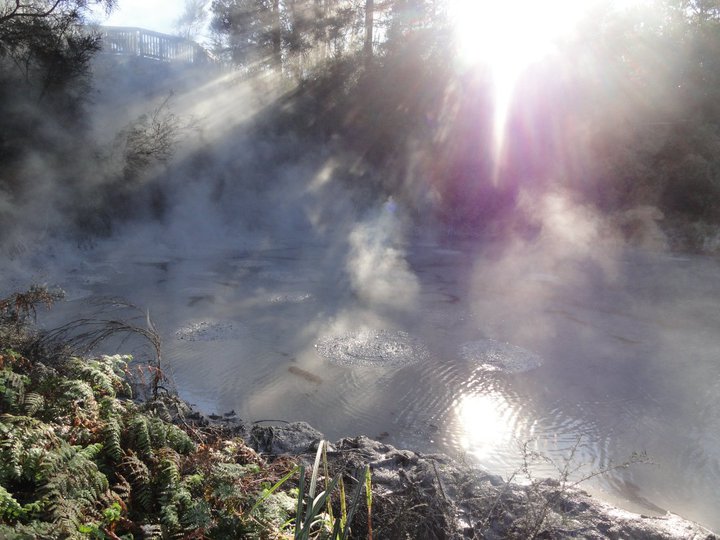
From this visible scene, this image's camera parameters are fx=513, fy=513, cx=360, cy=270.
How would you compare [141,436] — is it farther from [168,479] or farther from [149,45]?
[149,45]

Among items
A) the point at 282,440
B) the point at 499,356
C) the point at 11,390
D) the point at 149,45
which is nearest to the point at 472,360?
the point at 499,356

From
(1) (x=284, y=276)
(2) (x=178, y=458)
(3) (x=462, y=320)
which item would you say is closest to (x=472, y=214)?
(1) (x=284, y=276)

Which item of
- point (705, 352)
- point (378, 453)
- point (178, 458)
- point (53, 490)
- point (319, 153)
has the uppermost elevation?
point (319, 153)

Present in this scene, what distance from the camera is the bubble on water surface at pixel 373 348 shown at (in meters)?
5.40

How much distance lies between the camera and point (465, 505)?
2582 mm

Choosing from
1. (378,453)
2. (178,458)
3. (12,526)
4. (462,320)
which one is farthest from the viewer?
(462,320)

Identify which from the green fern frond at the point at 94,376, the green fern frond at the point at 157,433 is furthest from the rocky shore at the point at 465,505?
the green fern frond at the point at 94,376

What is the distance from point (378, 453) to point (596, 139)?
1590 centimetres

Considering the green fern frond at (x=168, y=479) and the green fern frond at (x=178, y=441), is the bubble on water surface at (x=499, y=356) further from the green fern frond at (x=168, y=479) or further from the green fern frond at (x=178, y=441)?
the green fern frond at (x=168, y=479)

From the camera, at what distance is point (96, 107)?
1191 cm

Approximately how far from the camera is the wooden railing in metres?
15.3

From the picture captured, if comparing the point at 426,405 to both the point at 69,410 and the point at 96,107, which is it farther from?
the point at 96,107

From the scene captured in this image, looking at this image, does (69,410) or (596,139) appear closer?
(69,410)

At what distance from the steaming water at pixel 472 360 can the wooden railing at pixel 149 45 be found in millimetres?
8988
